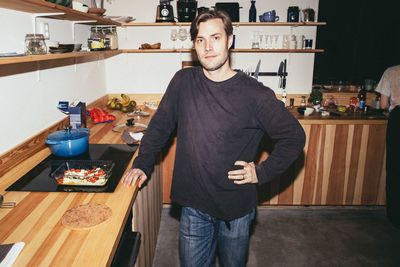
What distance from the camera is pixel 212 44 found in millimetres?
1485

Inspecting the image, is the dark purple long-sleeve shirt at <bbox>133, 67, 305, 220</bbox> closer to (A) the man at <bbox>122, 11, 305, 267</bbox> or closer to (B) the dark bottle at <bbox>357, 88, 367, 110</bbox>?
(A) the man at <bbox>122, 11, 305, 267</bbox>

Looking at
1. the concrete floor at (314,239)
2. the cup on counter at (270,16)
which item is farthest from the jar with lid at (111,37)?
the concrete floor at (314,239)

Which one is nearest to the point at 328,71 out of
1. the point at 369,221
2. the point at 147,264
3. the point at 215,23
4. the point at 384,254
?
the point at 369,221

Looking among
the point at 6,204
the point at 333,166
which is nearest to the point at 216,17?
the point at 6,204

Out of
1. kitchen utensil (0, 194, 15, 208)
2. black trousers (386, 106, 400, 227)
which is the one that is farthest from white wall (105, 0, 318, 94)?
kitchen utensil (0, 194, 15, 208)

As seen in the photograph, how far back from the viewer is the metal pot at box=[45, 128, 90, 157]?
183 cm

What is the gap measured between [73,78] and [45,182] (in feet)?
4.62

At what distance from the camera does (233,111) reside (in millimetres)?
1459

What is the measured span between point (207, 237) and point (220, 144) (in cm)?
51

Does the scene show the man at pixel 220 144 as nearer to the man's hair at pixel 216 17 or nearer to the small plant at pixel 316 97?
the man's hair at pixel 216 17

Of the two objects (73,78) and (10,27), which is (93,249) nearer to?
(10,27)

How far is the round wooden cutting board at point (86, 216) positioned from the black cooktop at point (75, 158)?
0.18 metres

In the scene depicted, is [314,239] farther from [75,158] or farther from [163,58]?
[163,58]

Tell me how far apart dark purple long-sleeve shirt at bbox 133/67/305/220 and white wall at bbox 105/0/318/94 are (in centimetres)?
227
